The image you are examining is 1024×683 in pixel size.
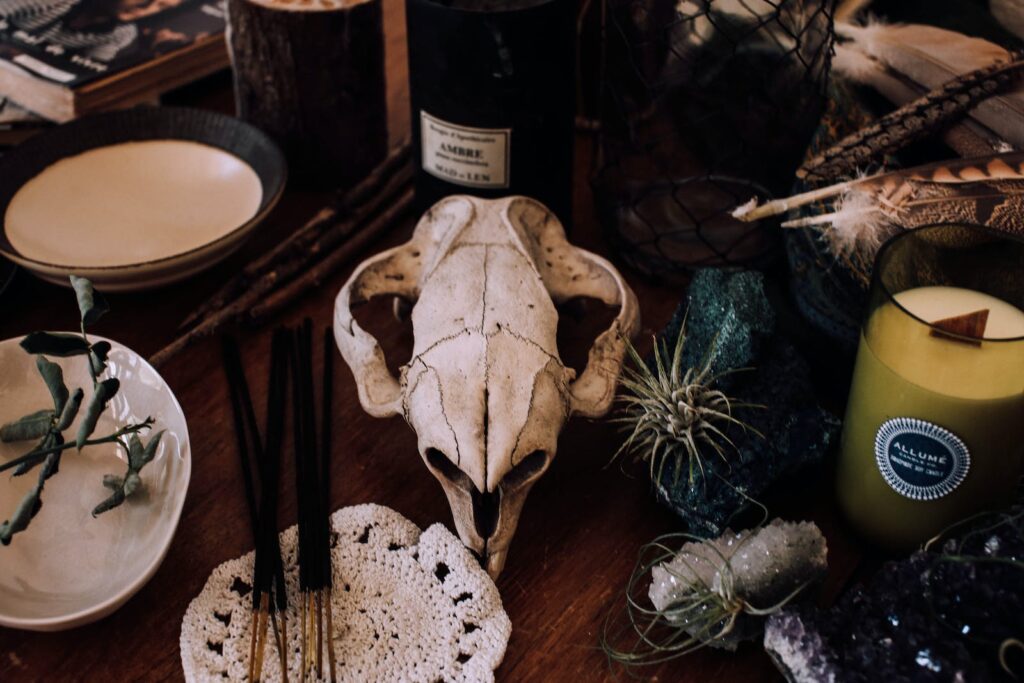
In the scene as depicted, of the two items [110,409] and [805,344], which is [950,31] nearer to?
[805,344]

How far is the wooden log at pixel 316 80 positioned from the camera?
95cm

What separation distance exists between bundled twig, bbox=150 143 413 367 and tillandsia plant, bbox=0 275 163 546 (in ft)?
0.55

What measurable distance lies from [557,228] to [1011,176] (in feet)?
1.09

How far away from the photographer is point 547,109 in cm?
84

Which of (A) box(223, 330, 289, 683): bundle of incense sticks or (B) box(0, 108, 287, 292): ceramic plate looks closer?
(A) box(223, 330, 289, 683): bundle of incense sticks

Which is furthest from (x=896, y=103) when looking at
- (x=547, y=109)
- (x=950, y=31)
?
(x=547, y=109)

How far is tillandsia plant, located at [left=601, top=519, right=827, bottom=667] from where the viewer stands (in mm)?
618

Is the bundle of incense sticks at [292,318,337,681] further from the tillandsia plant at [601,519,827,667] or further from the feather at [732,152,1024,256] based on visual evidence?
the feather at [732,152,1024,256]

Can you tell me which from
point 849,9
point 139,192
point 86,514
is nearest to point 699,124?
point 849,9

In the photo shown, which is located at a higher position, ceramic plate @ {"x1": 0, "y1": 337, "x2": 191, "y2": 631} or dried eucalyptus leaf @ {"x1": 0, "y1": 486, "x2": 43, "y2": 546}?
dried eucalyptus leaf @ {"x1": 0, "y1": 486, "x2": 43, "y2": 546}

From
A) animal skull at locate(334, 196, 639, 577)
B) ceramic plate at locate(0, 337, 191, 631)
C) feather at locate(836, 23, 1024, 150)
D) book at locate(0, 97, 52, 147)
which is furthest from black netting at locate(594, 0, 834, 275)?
book at locate(0, 97, 52, 147)

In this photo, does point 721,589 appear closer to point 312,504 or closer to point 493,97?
point 312,504

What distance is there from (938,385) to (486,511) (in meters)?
0.29

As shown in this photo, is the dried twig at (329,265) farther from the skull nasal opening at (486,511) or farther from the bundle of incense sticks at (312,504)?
the skull nasal opening at (486,511)
